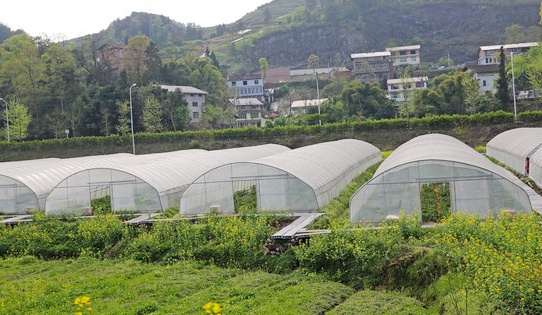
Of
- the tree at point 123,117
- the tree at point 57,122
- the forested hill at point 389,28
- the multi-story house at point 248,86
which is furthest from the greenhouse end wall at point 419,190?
the forested hill at point 389,28

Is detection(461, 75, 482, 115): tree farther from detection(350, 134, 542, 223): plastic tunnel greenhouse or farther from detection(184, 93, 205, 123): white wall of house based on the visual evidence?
detection(350, 134, 542, 223): plastic tunnel greenhouse

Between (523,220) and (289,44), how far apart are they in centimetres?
12976

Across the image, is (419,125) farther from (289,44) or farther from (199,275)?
(289,44)

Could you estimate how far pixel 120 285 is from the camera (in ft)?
42.7

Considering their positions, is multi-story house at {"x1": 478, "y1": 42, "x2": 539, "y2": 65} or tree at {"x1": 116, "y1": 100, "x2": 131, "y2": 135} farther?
multi-story house at {"x1": 478, "y1": 42, "x2": 539, "y2": 65}

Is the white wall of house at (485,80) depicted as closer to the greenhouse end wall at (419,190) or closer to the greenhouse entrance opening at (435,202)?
the greenhouse entrance opening at (435,202)

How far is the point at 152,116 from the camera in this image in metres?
53.6

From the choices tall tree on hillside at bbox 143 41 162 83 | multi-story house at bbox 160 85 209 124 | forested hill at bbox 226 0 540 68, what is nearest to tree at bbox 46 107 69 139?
multi-story house at bbox 160 85 209 124

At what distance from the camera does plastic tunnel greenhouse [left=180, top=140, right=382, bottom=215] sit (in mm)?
18391

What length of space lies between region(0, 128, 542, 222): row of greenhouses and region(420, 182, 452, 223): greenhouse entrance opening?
0.48 feet

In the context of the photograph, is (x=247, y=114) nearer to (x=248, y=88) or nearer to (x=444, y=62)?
(x=248, y=88)

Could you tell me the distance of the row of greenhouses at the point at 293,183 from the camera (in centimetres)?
1527

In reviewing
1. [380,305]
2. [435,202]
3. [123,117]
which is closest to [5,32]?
[123,117]

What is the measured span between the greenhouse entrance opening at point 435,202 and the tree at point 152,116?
132 feet
